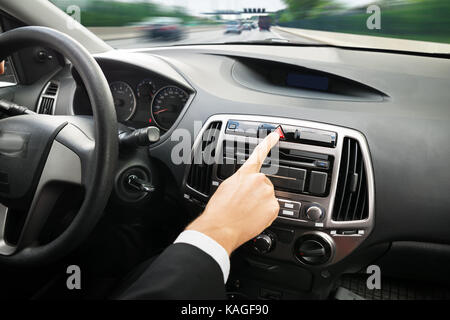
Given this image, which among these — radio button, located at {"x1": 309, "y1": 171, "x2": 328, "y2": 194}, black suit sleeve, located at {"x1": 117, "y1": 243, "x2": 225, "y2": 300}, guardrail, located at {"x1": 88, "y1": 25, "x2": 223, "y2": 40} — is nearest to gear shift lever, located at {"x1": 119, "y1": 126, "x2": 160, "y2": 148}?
black suit sleeve, located at {"x1": 117, "y1": 243, "x2": 225, "y2": 300}

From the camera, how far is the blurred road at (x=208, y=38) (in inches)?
66.3

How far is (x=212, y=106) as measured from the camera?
4.73 feet

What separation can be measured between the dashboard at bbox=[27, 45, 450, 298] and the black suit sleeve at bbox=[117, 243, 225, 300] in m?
0.49

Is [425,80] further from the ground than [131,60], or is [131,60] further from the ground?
[131,60]

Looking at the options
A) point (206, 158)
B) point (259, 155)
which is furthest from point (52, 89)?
point (259, 155)

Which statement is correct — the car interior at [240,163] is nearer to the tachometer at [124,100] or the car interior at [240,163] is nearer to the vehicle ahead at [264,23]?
the tachometer at [124,100]

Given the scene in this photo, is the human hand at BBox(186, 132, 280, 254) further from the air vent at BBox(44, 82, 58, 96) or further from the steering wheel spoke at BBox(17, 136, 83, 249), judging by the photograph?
the air vent at BBox(44, 82, 58, 96)

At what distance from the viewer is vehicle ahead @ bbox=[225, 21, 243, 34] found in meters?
1.74

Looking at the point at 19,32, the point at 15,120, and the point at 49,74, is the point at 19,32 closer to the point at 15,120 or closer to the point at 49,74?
the point at 15,120
